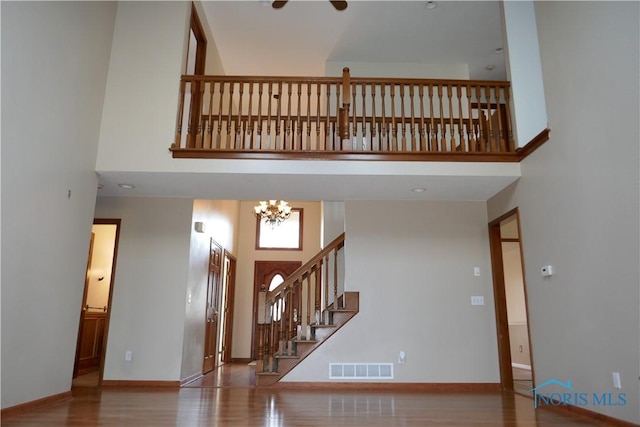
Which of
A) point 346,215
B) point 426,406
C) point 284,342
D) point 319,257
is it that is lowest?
point 426,406

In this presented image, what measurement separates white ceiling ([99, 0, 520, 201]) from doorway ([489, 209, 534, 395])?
654 millimetres

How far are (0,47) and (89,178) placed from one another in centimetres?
164

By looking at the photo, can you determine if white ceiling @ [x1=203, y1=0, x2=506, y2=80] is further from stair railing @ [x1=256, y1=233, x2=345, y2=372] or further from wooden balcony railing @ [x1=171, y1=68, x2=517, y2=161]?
stair railing @ [x1=256, y1=233, x2=345, y2=372]

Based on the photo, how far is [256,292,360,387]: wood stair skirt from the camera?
201 inches

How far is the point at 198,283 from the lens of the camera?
19.7ft

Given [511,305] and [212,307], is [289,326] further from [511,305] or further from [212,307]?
[511,305]

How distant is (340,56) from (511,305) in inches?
232

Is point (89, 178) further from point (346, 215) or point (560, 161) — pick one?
point (560, 161)

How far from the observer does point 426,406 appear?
159 inches

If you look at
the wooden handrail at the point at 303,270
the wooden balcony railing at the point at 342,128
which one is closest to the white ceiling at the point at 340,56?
the wooden balcony railing at the point at 342,128

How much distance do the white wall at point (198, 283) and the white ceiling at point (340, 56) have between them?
686 mm

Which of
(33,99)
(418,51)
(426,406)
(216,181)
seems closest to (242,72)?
(418,51)

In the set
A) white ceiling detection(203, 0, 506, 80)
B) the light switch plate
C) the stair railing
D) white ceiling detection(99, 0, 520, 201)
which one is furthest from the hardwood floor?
white ceiling detection(203, 0, 506, 80)

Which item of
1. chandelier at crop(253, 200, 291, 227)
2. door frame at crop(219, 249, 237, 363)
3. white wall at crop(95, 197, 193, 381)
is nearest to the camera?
white wall at crop(95, 197, 193, 381)
